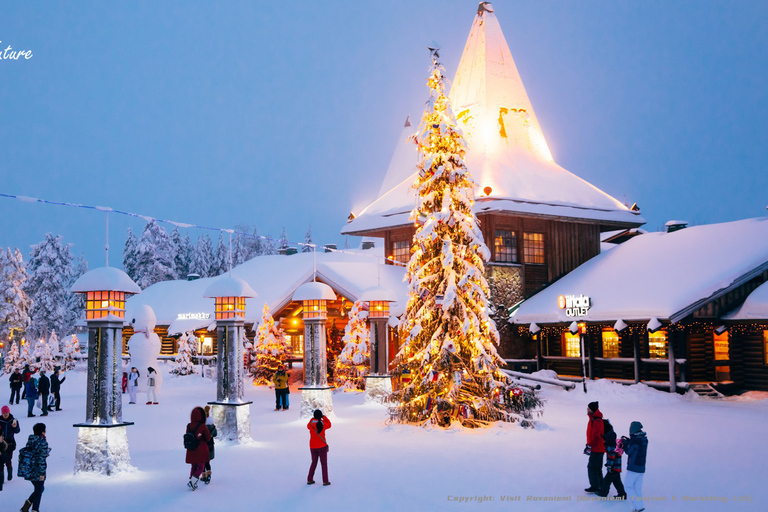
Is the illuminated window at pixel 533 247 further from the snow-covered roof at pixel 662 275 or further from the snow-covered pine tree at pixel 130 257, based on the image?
the snow-covered pine tree at pixel 130 257

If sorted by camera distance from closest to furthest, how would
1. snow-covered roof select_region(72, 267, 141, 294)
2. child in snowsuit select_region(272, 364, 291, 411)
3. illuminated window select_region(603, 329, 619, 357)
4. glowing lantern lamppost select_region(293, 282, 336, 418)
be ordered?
snow-covered roof select_region(72, 267, 141, 294) → glowing lantern lamppost select_region(293, 282, 336, 418) → child in snowsuit select_region(272, 364, 291, 411) → illuminated window select_region(603, 329, 619, 357)

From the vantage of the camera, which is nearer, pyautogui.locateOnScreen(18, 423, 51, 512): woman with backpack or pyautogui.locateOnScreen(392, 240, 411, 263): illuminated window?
pyautogui.locateOnScreen(18, 423, 51, 512): woman with backpack

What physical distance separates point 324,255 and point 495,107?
13983 mm

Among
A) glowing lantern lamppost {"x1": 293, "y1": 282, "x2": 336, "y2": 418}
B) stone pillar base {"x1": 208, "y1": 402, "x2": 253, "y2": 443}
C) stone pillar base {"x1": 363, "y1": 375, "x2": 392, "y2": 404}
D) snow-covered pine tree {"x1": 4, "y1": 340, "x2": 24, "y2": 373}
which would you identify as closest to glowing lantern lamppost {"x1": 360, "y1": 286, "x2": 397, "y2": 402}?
stone pillar base {"x1": 363, "y1": 375, "x2": 392, "y2": 404}

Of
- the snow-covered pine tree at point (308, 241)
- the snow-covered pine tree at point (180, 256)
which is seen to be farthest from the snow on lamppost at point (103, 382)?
the snow-covered pine tree at point (180, 256)

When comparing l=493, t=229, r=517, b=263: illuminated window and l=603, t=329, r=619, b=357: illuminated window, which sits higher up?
l=493, t=229, r=517, b=263: illuminated window

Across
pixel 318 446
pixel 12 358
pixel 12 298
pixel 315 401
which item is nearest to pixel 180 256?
pixel 12 298

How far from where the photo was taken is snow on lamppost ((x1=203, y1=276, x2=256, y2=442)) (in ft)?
55.2

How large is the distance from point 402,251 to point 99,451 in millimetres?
25194

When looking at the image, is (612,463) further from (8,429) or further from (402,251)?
(402,251)

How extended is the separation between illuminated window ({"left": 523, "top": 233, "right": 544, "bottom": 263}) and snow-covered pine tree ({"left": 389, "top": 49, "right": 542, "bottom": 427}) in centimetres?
1520

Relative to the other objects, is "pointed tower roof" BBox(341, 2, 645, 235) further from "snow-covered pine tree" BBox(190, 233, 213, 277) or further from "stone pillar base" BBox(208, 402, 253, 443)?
"snow-covered pine tree" BBox(190, 233, 213, 277)

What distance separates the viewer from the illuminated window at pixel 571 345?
32.1 m

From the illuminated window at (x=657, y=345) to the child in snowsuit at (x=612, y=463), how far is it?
1895 cm
